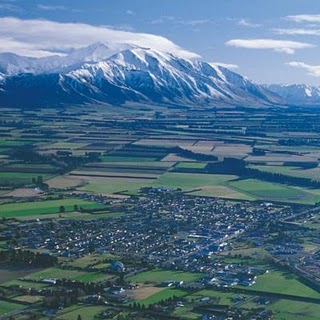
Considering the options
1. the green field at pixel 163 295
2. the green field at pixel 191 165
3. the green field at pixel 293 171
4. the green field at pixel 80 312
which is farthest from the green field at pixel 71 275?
the green field at pixel 191 165

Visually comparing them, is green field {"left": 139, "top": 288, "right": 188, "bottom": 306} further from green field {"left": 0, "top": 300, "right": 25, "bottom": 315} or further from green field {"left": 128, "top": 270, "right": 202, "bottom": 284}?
green field {"left": 0, "top": 300, "right": 25, "bottom": 315}

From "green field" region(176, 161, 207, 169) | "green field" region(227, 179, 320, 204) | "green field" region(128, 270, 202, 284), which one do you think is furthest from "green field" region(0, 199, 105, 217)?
"green field" region(176, 161, 207, 169)

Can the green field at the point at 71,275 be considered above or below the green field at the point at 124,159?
below

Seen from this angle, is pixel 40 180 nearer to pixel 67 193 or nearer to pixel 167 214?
pixel 67 193

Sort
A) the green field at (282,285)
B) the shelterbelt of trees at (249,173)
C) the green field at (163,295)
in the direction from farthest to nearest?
the shelterbelt of trees at (249,173) → the green field at (282,285) → the green field at (163,295)

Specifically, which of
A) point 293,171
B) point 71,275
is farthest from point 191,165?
point 71,275

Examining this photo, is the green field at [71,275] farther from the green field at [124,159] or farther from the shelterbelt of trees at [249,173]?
the green field at [124,159]

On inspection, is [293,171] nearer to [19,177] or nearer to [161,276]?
[19,177]
